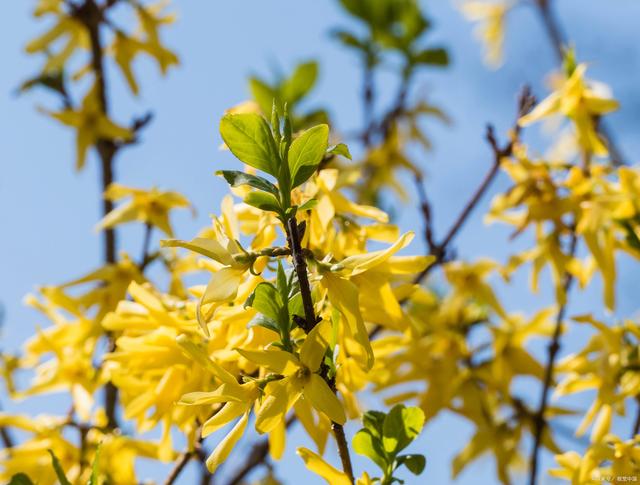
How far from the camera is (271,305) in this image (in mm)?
1046

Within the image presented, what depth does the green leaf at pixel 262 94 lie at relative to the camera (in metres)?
3.17

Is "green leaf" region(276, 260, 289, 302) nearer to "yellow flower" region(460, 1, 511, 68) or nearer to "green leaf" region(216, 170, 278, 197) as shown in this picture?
"green leaf" region(216, 170, 278, 197)

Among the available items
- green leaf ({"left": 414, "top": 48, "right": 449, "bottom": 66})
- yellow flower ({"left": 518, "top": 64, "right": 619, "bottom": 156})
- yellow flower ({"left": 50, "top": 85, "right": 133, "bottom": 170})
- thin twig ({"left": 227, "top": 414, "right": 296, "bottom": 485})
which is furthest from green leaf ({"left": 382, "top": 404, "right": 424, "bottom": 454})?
green leaf ({"left": 414, "top": 48, "right": 449, "bottom": 66})

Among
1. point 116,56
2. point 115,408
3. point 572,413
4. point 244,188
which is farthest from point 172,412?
point 116,56

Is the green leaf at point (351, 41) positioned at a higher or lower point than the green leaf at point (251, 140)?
higher

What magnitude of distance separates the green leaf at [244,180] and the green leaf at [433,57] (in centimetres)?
301

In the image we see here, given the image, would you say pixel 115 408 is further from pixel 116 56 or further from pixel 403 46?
pixel 403 46

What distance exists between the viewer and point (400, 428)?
3.59 feet

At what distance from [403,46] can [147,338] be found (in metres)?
2.91

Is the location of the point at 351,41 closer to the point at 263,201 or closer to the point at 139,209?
the point at 139,209

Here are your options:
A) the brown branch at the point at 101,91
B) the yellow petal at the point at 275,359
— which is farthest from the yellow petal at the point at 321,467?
the brown branch at the point at 101,91

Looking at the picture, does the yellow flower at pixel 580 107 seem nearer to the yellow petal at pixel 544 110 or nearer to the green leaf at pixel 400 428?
the yellow petal at pixel 544 110

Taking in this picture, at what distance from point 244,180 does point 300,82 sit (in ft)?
7.86

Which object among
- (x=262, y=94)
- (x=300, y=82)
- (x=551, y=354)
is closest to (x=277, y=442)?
(x=551, y=354)
